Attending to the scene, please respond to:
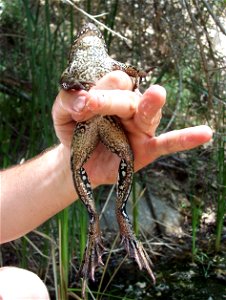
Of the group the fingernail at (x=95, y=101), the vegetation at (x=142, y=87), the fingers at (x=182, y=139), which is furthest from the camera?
the vegetation at (x=142, y=87)

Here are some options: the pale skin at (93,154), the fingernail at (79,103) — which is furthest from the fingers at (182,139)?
the fingernail at (79,103)

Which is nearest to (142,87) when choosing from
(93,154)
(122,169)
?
(93,154)

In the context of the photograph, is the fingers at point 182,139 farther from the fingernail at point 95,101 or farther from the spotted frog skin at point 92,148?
the fingernail at point 95,101

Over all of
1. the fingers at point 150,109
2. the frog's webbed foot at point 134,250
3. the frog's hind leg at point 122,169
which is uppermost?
the fingers at point 150,109

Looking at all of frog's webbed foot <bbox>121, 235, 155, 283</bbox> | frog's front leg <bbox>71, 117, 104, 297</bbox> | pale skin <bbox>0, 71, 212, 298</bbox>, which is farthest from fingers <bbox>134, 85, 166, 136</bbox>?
frog's webbed foot <bbox>121, 235, 155, 283</bbox>

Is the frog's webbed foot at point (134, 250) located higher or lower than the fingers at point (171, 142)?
lower

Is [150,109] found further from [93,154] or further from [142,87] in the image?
[142,87]
